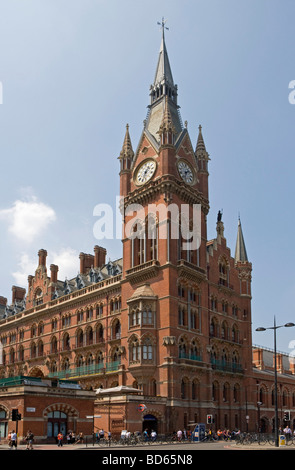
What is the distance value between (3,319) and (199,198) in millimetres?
45802

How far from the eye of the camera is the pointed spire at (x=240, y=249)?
80938 mm

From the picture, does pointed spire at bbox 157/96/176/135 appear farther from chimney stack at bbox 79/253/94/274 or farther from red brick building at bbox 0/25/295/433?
chimney stack at bbox 79/253/94/274

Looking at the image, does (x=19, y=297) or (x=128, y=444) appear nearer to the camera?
(x=128, y=444)

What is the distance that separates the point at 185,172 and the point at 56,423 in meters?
36.2

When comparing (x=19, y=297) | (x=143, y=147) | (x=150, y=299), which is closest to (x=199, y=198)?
(x=143, y=147)

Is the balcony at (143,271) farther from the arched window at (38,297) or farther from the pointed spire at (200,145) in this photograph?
the arched window at (38,297)

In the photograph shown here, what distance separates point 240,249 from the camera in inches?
3228

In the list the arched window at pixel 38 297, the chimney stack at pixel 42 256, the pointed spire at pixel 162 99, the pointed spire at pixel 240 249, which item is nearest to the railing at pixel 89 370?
the arched window at pixel 38 297

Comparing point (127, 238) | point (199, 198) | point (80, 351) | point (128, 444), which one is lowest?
point (128, 444)

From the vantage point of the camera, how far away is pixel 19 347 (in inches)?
3578

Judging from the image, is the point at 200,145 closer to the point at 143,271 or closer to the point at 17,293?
the point at 143,271

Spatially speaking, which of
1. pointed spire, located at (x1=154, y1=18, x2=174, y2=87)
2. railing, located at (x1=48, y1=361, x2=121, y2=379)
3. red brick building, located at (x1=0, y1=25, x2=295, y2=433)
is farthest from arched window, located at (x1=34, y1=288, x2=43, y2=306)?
pointed spire, located at (x1=154, y1=18, x2=174, y2=87)

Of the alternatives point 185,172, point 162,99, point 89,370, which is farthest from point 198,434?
point 162,99

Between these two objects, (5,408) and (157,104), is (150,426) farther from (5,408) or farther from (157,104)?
(157,104)
